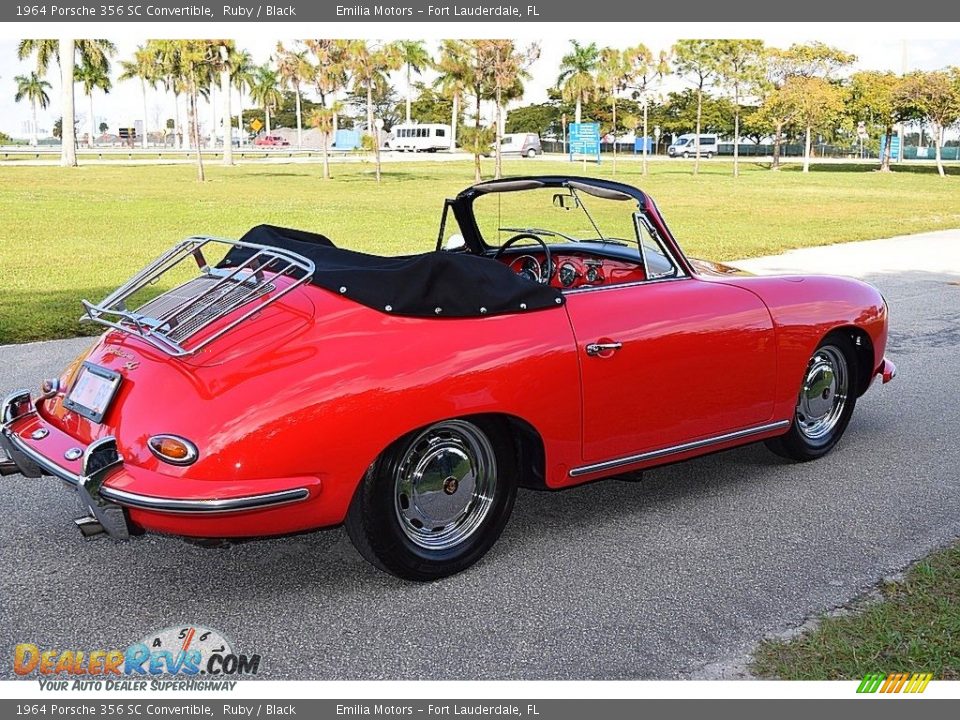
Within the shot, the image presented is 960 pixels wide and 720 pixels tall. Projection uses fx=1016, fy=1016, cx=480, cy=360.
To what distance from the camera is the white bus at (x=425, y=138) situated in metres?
79.0

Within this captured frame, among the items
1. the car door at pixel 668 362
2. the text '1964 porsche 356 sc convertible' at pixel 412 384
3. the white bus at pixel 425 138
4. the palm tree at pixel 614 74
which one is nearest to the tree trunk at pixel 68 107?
the palm tree at pixel 614 74

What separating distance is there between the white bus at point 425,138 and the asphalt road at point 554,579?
7586cm

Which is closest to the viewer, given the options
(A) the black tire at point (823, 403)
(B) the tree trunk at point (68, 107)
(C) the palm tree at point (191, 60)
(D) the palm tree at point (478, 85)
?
(A) the black tire at point (823, 403)

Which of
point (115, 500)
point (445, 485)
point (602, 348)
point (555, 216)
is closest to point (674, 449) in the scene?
point (602, 348)

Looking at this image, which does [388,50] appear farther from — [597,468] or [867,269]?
[597,468]

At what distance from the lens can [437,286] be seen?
3.89 meters

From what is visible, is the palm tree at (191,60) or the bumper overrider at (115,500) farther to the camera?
the palm tree at (191,60)

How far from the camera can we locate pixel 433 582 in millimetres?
3854

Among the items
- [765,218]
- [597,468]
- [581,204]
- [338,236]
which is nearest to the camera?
[597,468]

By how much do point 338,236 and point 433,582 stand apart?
1442cm

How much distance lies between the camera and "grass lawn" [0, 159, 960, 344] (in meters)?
12.5

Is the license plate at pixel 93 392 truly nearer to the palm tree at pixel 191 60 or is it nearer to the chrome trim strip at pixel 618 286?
the chrome trim strip at pixel 618 286

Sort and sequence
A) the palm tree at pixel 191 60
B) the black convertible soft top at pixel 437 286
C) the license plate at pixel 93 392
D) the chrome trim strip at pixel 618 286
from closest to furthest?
the license plate at pixel 93 392
the black convertible soft top at pixel 437 286
the chrome trim strip at pixel 618 286
the palm tree at pixel 191 60

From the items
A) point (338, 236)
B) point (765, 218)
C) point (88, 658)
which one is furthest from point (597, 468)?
point (765, 218)
